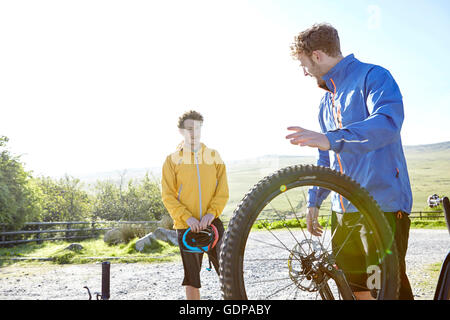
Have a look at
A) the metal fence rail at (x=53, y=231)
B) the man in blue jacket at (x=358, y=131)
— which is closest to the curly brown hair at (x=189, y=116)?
the man in blue jacket at (x=358, y=131)

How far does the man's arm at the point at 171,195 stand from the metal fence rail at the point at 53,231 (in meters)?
16.8

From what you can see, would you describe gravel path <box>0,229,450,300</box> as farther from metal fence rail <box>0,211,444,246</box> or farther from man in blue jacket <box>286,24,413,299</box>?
metal fence rail <box>0,211,444,246</box>

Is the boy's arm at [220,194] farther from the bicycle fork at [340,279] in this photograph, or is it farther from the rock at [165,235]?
the rock at [165,235]

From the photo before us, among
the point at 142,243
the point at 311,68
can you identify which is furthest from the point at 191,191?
the point at 142,243

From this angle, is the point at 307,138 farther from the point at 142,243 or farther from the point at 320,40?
the point at 142,243

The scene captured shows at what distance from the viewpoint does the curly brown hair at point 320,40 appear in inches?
87.7

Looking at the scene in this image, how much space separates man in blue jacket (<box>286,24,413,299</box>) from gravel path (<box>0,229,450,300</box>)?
17.9ft

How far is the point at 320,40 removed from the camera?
223 cm

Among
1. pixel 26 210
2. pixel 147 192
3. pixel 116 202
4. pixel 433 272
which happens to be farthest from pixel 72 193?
pixel 433 272

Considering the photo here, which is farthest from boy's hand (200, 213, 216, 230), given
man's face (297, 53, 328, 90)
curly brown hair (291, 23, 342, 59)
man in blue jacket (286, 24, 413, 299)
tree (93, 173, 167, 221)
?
tree (93, 173, 167, 221)

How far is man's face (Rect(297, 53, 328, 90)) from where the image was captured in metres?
2.32

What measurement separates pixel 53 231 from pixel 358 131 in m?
23.5

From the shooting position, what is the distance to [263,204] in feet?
4.61

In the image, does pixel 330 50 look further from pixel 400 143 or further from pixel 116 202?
pixel 116 202
